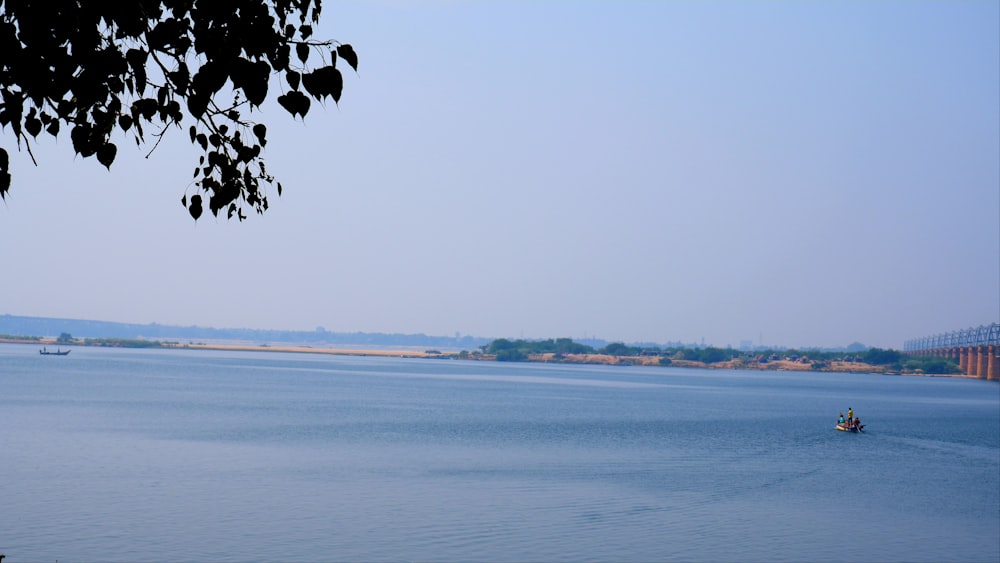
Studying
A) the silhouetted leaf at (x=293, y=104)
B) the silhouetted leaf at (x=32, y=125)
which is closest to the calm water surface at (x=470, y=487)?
the silhouetted leaf at (x=32, y=125)

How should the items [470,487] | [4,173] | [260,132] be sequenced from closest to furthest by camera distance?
[4,173], [260,132], [470,487]

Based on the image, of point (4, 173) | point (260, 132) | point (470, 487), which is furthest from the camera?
point (470, 487)

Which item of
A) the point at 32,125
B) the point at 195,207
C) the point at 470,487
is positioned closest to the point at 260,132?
the point at 195,207

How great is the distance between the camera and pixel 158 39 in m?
8.16

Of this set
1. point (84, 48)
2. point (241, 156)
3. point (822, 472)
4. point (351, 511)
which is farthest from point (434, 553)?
point (822, 472)

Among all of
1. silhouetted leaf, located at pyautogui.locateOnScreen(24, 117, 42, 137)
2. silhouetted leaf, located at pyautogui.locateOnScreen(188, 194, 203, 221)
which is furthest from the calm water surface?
silhouetted leaf, located at pyautogui.locateOnScreen(24, 117, 42, 137)

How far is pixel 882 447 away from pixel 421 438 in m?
35.2

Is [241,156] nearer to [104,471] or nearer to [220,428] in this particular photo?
[104,471]

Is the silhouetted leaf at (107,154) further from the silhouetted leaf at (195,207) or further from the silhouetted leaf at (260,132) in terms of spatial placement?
the silhouetted leaf at (260,132)

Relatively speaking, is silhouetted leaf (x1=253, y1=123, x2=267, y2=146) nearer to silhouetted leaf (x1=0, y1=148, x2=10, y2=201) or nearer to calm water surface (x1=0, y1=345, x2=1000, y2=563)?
silhouetted leaf (x1=0, y1=148, x2=10, y2=201)

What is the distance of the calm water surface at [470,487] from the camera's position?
36438 mm

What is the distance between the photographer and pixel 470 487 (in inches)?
1928

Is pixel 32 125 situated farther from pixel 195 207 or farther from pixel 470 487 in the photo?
pixel 470 487

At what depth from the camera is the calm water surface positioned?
36438 mm
